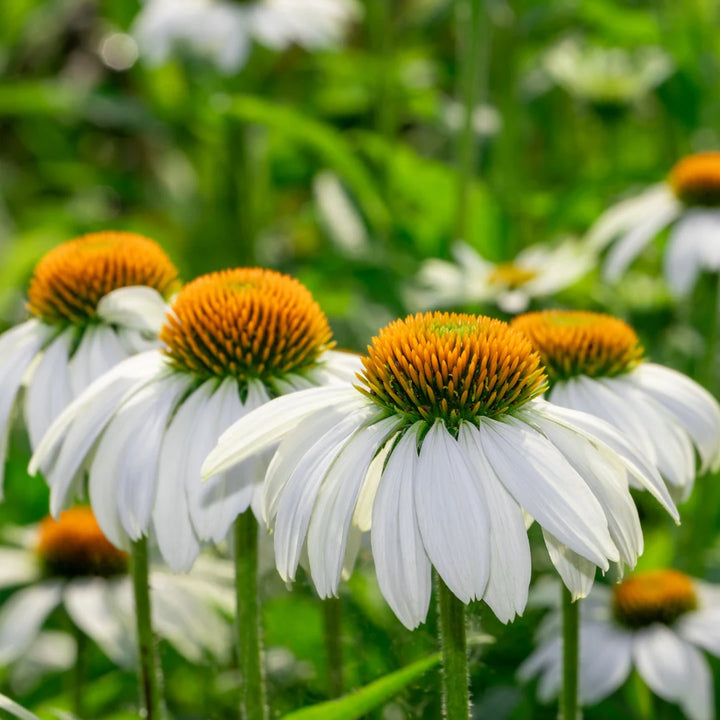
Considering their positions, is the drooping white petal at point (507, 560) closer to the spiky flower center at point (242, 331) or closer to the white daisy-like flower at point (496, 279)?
the spiky flower center at point (242, 331)

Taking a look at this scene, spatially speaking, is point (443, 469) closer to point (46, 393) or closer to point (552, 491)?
point (552, 491)

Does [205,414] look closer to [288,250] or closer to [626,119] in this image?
[626,119]

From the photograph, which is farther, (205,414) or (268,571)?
(268,571)

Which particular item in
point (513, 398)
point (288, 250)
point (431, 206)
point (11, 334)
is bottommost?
point (513, 398)

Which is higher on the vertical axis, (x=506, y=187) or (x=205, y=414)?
(x=506, y=187)

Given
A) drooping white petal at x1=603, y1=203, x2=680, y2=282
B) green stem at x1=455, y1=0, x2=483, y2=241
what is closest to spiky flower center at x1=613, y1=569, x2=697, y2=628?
drooping white petal at x1=603, y1=203, x2=680, y2=282

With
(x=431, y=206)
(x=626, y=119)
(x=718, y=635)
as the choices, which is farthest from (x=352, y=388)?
(x=626, y=119)

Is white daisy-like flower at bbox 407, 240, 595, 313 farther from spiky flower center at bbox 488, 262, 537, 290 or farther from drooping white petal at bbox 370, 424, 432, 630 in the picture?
drooping white petal at bbox 370, 424, 432, 630

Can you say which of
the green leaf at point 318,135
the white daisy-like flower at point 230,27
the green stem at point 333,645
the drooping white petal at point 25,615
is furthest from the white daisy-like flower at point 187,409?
the white daisy-like flower at point 230,27
